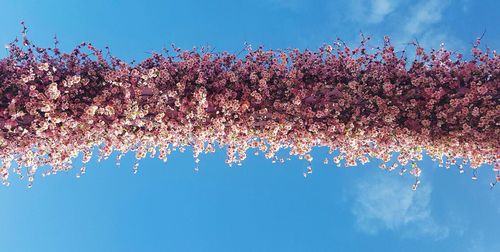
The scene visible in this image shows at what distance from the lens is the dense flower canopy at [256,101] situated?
10883mm

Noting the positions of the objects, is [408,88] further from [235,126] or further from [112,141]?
[112,141]

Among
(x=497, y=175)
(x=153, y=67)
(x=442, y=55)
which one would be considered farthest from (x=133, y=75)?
(x=497, y=175)

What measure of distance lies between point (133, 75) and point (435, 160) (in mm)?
6377

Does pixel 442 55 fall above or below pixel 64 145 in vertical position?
above

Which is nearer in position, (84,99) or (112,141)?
(84,99)

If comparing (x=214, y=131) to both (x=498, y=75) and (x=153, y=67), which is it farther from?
(x=498, y=75)

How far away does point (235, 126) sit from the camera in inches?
446

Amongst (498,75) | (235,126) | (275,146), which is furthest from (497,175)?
(235,126)

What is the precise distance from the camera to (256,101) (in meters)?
11.2

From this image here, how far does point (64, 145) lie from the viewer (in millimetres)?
11461

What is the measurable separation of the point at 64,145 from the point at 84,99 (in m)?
1.16

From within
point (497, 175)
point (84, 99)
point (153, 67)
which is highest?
point (153, 67)

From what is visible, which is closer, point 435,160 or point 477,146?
point 477,146

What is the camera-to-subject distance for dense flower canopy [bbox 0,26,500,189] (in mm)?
10883
